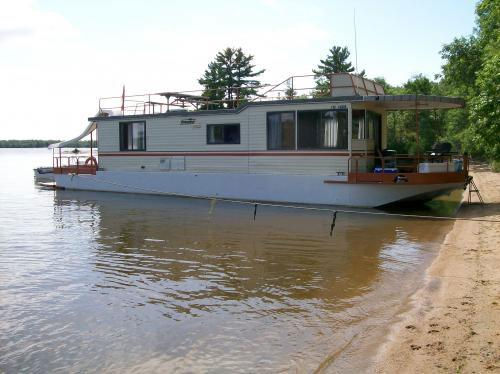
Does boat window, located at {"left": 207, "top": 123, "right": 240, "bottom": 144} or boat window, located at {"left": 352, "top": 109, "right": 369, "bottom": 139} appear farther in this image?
boat window, located at {"left": 207, "top": 123, "right": 240, "bottom": 144}

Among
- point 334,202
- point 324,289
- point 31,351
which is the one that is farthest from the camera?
point 334,202

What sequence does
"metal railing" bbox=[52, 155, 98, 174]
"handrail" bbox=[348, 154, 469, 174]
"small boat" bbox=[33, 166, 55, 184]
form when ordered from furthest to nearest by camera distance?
1. "small boat" bbox=[33, 166, 55, 184]
2. "metal railing" bbox=[52, 155, 98, 174]
3. "handrail" bbox=[348, 154, 469, 174]

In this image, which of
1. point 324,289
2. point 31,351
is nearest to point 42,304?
point 31,351

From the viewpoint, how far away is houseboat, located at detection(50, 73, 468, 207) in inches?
649

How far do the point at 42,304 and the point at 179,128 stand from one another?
14.0 m

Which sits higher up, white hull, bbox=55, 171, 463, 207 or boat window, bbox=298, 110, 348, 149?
boat window, bbox=298, 110, 348, 149

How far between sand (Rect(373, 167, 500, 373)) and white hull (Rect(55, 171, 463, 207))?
5.98 metres

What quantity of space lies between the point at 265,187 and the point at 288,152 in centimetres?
153

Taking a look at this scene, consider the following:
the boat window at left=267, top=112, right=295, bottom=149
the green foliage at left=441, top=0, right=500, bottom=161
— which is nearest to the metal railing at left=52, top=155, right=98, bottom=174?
the boat window at left=267, top=112, right=295, bottom=149

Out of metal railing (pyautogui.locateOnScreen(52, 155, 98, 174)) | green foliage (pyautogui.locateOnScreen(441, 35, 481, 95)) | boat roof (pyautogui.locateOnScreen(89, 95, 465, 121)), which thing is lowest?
metal railing (pyautogui.locateOnScreen(52, 155, 98, 174))

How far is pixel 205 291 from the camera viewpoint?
812 cm

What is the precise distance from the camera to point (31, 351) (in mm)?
5879

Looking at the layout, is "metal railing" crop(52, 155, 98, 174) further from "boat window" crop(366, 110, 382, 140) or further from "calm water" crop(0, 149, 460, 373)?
"boat window" crop(366, 110, 382, 140)

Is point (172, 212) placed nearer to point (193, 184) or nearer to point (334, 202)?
point (193, 184)
